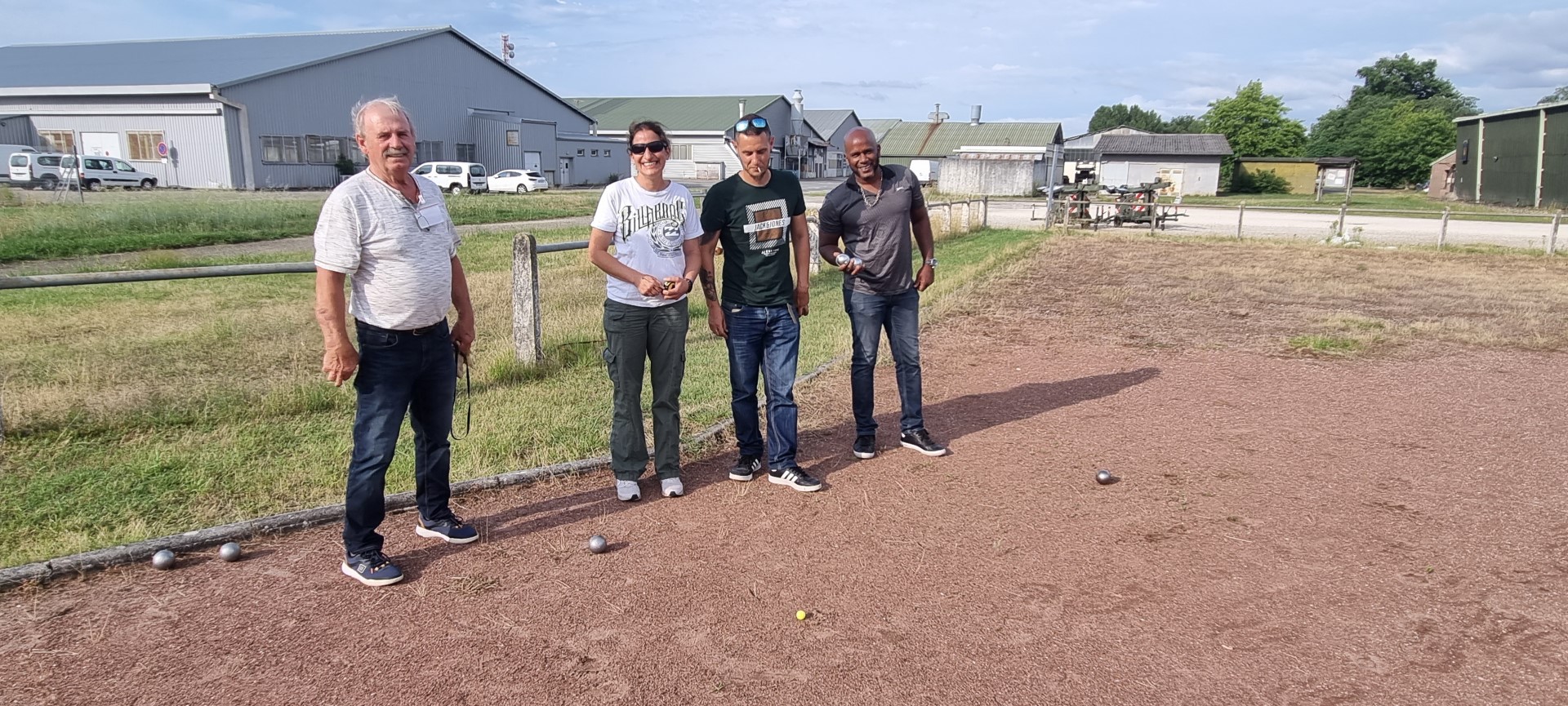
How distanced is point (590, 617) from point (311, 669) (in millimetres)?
990

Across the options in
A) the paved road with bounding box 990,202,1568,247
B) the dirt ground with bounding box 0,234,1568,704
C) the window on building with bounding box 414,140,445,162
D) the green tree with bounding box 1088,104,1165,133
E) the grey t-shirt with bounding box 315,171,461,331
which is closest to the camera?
the dirt ground with bounding box 0,234,1568,704

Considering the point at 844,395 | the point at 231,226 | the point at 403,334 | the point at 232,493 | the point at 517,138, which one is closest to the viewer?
the point at 403,334

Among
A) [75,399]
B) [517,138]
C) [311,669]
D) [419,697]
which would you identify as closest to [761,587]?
[419,697]

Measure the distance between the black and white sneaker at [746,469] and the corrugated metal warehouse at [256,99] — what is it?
117 feet

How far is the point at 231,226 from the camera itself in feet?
65.1

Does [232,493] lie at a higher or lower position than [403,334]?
lower

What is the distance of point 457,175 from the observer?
4159 centimetres

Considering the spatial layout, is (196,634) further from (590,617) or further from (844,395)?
(844,395)

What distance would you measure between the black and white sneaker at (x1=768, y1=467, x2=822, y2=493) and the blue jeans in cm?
71

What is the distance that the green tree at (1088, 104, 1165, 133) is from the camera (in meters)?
133

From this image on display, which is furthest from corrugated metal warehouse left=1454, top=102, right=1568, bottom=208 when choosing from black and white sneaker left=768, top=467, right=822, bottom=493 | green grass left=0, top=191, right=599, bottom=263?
black and white sneaker left=768, top=467, right=822, bottom=493

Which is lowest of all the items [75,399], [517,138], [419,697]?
[419,697]

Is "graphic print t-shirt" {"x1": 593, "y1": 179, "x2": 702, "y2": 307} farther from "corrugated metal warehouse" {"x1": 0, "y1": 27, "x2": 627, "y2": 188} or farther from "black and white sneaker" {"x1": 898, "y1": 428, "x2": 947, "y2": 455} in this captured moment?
"corrugated metal warehouse" {"x1": 0, "y1": 27, "x2": 627, "y2": 188}

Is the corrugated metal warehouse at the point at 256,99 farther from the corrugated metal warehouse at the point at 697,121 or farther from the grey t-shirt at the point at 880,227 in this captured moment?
the grey t-shirt at the point at 880,227
